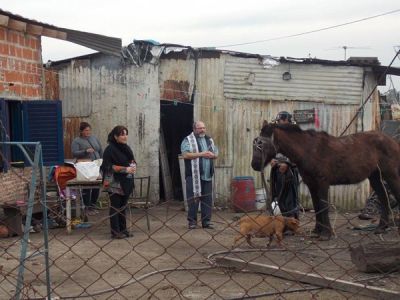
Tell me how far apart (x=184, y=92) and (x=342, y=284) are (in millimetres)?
8582

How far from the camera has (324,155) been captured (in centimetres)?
929

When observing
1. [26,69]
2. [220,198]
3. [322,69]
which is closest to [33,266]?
[26,69]

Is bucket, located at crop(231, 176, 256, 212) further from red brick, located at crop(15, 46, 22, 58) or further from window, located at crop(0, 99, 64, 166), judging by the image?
red brick, located at crop(15, 46, 22, 58)

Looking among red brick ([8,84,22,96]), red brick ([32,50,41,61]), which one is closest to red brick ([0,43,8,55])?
red brick ([8,84,22,96])

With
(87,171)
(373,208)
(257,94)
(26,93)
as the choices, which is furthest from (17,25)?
(373,208)

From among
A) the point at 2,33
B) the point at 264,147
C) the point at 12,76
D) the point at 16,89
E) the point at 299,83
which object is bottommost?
the point at 264,147

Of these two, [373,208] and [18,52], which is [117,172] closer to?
[18,52]

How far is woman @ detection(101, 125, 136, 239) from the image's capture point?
958 centimetres

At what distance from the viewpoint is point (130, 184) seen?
9727 mm

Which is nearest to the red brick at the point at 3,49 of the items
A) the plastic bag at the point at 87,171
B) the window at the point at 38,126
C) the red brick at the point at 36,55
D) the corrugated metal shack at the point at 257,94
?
the window at the point at 38,126

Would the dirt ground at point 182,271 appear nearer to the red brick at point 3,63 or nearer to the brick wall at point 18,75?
the brick wall at point 18,75

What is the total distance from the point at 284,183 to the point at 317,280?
3905mm

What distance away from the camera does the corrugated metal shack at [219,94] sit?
1390 cm

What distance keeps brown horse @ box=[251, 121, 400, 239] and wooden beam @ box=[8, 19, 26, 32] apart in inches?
182
